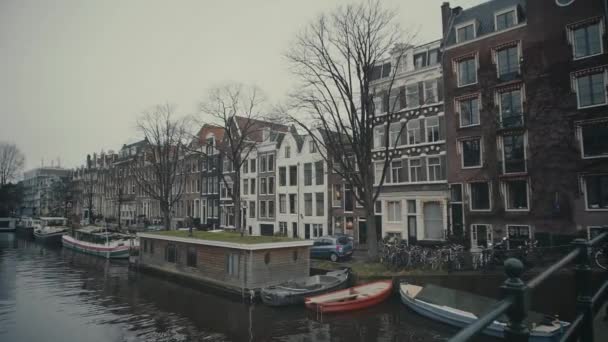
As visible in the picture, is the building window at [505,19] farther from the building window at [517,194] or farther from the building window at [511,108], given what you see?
the building window at [517,194]

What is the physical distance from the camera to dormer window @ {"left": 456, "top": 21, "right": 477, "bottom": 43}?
105 feet

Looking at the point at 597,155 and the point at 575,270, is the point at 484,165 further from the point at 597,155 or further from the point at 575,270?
the point at 575,270

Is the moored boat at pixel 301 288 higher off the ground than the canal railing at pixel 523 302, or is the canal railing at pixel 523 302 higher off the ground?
the canal railing at pixel 523 302

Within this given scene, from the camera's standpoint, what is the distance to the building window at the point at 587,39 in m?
25.5

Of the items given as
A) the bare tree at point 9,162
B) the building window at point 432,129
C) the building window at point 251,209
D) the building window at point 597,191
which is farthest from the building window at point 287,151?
the bare tree at point 9,162

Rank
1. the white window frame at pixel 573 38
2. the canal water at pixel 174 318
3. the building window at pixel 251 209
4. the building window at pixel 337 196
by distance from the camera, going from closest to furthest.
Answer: the canal water at pixel 174 318
the white window frame at pixel 573 38
the building window at pixel 337 196
the building window at pixel 251 209

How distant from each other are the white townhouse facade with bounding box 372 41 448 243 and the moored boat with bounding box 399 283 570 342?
1413 cm

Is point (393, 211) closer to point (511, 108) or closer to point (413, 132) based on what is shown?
point (413, 132)

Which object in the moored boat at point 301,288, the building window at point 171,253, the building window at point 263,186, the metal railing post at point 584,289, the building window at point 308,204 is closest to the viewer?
the metal railing post at point 584,289

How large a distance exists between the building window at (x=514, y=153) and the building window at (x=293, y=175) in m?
→ 23.1

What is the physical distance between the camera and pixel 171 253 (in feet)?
106

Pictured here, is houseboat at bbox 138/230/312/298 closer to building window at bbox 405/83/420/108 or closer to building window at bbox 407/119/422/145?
building window at bbox 407/119/422/145

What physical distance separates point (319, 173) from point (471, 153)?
16.5 m

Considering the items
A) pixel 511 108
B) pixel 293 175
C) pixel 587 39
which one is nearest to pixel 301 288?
pixel 511 108
